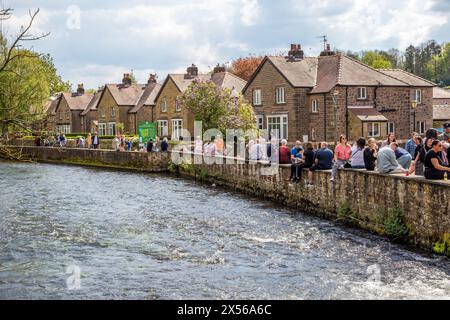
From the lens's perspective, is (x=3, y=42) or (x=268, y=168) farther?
(x=268, y=168)

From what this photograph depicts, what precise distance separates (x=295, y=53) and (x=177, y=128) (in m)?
19.6

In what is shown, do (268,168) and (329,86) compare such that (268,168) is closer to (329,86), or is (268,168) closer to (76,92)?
(329,86)

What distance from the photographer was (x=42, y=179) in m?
42.4

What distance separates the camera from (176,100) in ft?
238

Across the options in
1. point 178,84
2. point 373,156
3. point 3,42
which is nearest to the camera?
point 373,156

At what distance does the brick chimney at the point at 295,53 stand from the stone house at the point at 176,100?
1143cm

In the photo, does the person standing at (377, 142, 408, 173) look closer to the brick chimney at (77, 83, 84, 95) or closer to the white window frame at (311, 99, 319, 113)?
the white window frame at (311, 99, 319, 113)

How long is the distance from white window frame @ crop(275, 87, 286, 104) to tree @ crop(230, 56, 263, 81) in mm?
47157

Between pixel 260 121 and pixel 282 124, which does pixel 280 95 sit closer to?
pixel 282 124

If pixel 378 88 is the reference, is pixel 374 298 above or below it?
below

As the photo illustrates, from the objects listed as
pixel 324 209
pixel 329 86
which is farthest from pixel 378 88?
pixel 324 209

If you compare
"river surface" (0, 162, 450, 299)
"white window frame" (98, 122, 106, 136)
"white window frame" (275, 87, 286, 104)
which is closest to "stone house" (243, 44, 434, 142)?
"white window frame" (275, 87, 286, 104)
